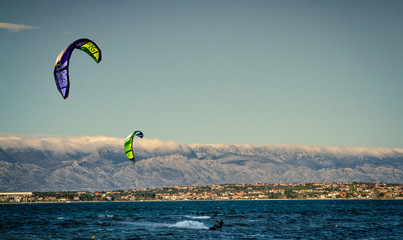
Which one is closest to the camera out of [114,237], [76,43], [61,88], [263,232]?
[61,88]

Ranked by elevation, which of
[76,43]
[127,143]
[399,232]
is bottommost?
[399,232]

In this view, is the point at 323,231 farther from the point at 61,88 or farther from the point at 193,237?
the point at 61,88

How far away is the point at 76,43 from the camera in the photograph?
137ft

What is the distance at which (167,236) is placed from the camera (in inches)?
2338

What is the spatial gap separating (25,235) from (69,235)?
5.52 m

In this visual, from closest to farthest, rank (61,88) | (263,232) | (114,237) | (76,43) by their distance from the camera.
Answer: (61,88) → (76,43) → (114,237) → (263,232)

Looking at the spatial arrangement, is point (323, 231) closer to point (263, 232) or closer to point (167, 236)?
point (263, 232)

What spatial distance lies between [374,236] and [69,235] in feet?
122

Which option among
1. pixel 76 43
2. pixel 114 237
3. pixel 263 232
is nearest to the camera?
pixel 76 43

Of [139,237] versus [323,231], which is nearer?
[139,237]

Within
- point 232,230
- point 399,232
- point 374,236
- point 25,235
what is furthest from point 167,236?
point 399,232

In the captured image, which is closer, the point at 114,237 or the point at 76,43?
the point at 76,43

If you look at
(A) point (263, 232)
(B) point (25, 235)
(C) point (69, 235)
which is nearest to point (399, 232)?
(A) point (263, 232)

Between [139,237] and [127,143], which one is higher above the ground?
[127,143]
